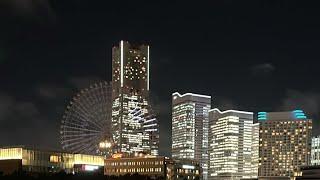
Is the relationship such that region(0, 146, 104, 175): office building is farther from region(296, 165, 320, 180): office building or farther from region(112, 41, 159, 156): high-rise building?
region(296, 165, 320, 180): office building

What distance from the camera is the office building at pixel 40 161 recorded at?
13112 cm

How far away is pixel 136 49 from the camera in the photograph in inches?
6993

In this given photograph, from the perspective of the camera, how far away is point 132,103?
12462cm

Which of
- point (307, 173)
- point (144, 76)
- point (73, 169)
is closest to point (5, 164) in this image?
point (73, 169)

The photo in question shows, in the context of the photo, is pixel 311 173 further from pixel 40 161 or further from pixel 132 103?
pixel 40 161

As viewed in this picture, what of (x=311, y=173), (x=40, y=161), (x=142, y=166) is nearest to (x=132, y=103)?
(x=40, y=161)

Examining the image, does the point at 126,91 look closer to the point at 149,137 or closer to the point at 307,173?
the point at 149,137

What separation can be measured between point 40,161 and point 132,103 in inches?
1000

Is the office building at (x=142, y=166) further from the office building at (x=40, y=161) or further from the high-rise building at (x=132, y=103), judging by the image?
the office building at (x=40, y=161)

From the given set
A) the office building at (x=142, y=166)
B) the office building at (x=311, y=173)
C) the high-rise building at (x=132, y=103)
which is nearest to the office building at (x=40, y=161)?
the high-rise building at (x=132, y=103)

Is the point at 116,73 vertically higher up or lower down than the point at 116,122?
higher up

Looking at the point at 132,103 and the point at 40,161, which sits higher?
the point at 132,103

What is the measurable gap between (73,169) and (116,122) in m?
22.8

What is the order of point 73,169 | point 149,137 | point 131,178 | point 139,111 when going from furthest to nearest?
point 73,169
point 149,137
point 139,111
point 131,178
